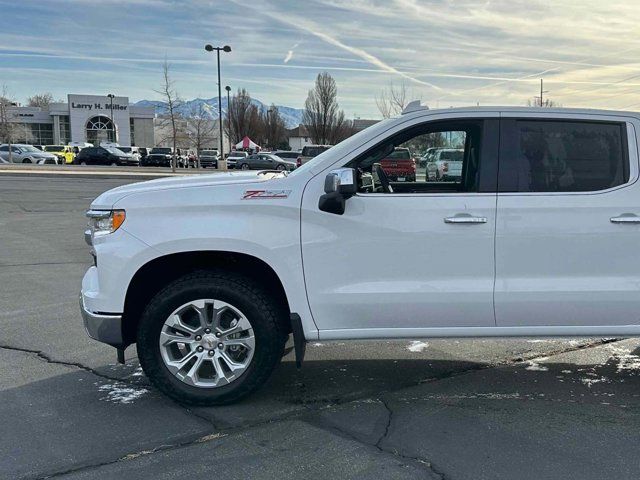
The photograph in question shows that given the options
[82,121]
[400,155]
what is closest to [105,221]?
[400,155]

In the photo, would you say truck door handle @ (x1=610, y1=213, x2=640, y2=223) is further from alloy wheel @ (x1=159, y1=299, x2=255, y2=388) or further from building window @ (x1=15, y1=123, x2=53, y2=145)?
building window @ (x1=15, y1=123, x2=53, y2=145)

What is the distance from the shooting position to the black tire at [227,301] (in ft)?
13.4

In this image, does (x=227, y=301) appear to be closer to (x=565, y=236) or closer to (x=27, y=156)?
(x=565, y=236)

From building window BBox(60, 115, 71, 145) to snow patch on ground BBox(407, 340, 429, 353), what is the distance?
8674cm

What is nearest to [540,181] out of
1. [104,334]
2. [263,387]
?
[263,387]

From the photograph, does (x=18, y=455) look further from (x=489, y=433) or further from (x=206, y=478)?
(x=489, y=433)

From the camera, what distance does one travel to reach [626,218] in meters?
4.08

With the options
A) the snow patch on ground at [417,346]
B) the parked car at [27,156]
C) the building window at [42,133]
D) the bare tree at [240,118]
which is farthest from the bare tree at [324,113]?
the snow patch on ground at [417,346]

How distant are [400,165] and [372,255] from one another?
83cm

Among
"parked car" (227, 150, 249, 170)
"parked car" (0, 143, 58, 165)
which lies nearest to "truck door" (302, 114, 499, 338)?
"parked car" (227, 150, 249, 170)

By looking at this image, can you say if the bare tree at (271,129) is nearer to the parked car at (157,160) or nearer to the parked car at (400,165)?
the parked car at (157,160)

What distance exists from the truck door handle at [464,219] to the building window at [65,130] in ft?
289

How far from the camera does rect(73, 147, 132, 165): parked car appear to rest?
4656 centimetres

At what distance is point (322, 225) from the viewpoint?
13.4 feet
